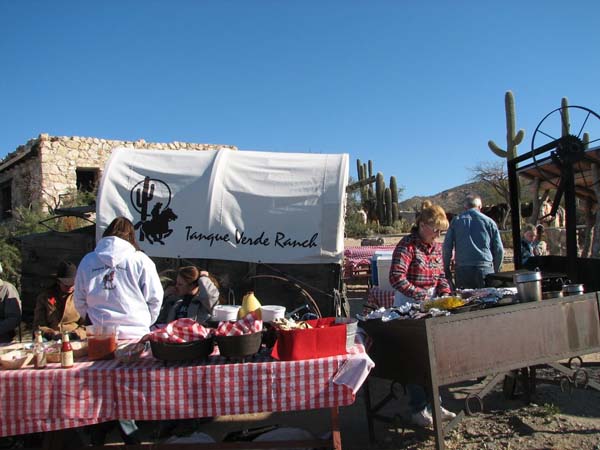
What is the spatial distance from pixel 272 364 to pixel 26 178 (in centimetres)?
1460

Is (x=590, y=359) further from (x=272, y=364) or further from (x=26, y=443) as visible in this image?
(x=26, y=443)

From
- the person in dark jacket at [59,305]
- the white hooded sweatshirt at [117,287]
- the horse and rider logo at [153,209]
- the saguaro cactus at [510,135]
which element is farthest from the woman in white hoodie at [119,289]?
the saguaro cactus at [510,135]

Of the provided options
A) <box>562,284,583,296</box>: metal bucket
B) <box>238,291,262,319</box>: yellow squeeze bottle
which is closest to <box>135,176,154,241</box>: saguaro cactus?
<box>238,291,262,319</box>: yellow squeeze bottle

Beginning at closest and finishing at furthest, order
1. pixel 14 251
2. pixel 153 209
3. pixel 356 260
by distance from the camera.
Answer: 1. pixel 153 209
2. pixel 14 251
3. pixel 356 260

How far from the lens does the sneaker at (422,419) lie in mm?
4012

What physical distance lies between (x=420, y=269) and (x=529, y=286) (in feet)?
2.59

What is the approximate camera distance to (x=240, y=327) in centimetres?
299

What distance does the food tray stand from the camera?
2869mm

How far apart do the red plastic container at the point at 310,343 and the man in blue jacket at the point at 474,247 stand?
2.99 meters

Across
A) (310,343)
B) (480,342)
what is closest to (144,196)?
(310,343)

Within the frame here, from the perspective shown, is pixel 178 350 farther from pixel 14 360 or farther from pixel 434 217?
pixel 434 217

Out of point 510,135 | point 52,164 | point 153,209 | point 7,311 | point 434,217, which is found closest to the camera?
point 434,217

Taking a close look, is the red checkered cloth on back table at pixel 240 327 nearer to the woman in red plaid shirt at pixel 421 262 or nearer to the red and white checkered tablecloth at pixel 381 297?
the woman in red plaid shirt at pixel 421 262

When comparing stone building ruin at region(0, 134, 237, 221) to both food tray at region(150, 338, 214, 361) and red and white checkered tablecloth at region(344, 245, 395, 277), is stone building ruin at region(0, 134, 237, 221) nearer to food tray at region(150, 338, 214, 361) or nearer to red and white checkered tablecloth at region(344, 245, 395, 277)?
red and white checkered tablecloth at region(344, 245, 395, 277)
